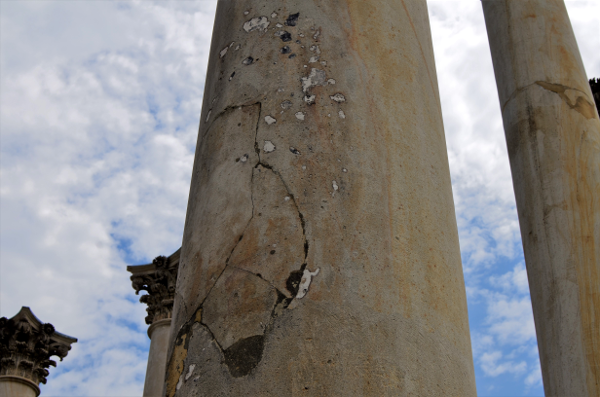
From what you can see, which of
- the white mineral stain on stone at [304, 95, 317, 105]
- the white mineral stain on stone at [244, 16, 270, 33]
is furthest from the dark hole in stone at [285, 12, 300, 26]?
the white mineral stain on stone at [304, 95, 317, 105]

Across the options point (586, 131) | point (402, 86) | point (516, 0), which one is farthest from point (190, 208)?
point (516, 0)

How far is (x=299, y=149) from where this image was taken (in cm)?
463

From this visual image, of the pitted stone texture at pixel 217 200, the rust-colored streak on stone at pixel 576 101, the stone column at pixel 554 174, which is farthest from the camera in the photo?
the rust-colored streak on stone at pixel 576 101

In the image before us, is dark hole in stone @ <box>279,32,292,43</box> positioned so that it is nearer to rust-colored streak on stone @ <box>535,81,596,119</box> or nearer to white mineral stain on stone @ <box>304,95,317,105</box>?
white mineral stain on stone @ <box>304,95,317,105</box>

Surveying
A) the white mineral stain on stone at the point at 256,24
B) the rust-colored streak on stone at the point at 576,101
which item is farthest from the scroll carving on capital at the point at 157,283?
the white mineral stain on stone at the point at 256,24

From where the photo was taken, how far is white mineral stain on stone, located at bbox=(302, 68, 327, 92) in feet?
16.3

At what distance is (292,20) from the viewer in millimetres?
5434

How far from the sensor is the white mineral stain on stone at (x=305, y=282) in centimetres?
405

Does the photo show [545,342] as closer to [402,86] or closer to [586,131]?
[586,131]

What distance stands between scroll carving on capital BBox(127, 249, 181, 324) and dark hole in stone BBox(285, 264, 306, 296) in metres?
25.6

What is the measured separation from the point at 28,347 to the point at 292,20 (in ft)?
94.5

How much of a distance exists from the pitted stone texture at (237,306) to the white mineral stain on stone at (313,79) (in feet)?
5.07

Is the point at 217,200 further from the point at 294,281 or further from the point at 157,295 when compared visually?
the point at 157,295

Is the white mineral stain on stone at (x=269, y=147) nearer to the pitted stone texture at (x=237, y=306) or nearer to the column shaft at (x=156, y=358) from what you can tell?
the pitted stone texture at (x=237, y=306)
